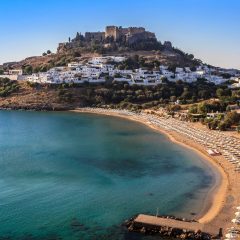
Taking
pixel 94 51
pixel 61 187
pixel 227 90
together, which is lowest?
pixel 61 187

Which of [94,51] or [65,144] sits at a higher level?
[94,51]

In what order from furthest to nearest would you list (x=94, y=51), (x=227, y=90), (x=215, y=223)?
1. (x=94, y=51)
2. (x=227, y=90)
3. (x=215, y=223)

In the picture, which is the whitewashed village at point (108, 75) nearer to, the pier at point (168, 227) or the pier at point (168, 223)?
the pier at point (168, 223)

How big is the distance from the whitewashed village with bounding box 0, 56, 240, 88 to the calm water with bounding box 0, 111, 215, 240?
3585cm

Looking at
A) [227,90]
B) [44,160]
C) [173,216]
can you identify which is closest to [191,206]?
[173,216]

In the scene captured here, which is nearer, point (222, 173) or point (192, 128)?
point (222, 173)

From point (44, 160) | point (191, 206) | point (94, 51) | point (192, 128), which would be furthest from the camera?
point (94, 51)

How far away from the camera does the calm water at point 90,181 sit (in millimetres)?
25781

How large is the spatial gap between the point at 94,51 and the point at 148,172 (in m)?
82.5

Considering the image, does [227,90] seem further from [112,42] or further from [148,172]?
[148,172]

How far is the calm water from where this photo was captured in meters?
25.8

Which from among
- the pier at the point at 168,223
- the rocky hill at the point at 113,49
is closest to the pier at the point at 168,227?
the pier at the point at 168,223

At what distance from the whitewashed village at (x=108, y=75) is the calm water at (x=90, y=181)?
118ft

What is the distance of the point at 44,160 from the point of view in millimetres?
41188
